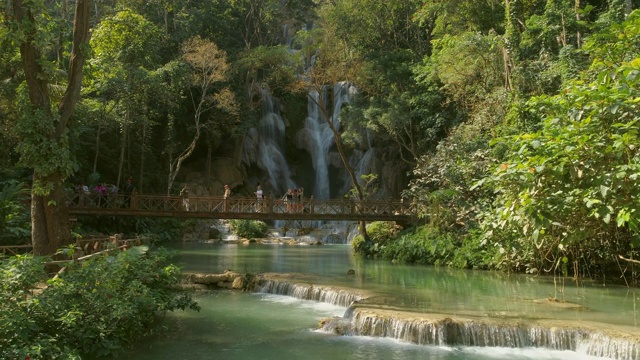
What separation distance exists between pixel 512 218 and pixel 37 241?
359 inches

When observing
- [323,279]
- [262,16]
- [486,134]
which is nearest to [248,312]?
[323,279]

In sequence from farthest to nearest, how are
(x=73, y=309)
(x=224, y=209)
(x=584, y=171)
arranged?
(x=224, y=209), (x=584, y=171), (x=73, y=309)

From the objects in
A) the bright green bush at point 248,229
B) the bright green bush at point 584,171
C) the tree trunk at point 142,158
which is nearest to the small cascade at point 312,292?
the bright green bush at point 584,171

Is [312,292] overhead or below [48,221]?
below

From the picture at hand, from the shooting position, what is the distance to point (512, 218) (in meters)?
7.57

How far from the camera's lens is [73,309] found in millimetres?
6902

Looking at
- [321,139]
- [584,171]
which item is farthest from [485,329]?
[321,139]

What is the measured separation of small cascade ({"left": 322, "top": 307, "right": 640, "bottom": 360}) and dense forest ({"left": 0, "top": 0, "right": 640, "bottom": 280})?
112cm

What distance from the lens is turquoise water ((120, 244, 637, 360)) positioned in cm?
868

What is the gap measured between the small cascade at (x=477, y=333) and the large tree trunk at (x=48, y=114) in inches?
236

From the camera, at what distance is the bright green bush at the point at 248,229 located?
3148 cm

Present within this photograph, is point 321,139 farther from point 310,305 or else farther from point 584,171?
point 584,171

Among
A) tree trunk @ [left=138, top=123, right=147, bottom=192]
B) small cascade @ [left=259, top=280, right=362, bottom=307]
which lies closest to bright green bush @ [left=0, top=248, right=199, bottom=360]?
small cascade @ [left=259, top=280, right=362, bottom=307]

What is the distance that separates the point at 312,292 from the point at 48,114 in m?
7.44
